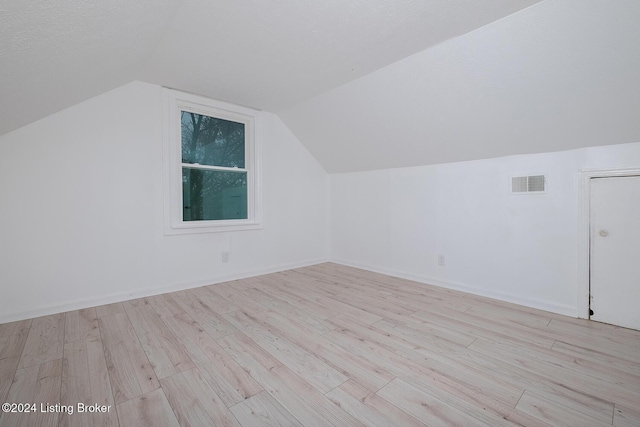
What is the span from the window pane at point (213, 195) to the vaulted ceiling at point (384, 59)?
98cm

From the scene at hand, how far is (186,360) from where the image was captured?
1631 mm

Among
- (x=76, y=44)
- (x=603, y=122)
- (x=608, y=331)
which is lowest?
(x=608, y=331)

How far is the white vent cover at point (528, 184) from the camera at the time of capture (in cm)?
243

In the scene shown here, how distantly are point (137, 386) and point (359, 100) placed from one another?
2908 millimetres

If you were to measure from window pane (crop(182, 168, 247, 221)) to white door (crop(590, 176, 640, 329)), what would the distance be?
3575mm

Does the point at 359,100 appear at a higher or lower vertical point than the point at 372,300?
higher

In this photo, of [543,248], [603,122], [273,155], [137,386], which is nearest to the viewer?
[137,386]

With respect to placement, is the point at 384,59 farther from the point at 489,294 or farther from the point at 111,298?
the point at 111,298

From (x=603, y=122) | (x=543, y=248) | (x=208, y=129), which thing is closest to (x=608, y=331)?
(x=543, y=248)

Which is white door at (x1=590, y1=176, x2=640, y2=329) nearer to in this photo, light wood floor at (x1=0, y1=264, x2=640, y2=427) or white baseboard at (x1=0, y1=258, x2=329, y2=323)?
light wood floor at (x1=0, y1=264, x2=640, y2=427)

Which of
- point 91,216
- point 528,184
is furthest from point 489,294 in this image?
point 91,216

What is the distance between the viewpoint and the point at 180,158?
3012mm

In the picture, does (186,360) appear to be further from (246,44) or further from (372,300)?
(246,44)

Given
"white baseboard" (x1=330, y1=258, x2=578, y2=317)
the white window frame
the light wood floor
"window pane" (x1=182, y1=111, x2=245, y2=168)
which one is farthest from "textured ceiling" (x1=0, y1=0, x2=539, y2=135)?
"white baseboard" (x1=330, y1=258, x2=578, y2=317)
